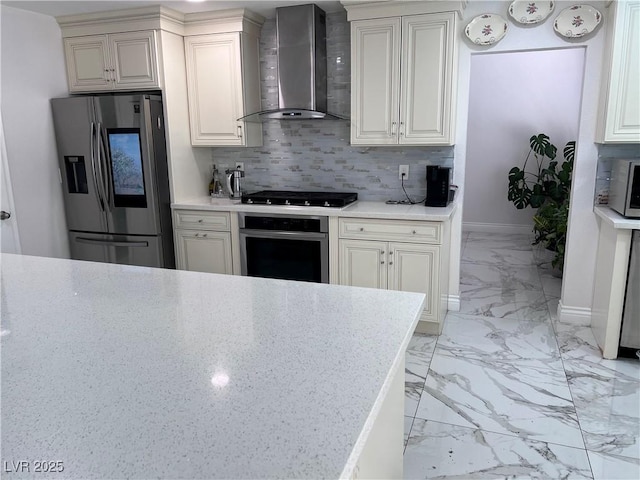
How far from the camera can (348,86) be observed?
3697mm

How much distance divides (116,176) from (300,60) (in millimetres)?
1652

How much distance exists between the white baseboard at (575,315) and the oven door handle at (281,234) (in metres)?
1.87

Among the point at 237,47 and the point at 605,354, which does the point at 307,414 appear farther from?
the point at 237,47

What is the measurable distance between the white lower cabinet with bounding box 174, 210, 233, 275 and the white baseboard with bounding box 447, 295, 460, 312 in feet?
5.76

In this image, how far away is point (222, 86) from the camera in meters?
3.69

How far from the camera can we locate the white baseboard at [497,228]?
6.37 metres

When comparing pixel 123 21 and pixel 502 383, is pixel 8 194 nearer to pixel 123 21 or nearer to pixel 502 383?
pixel 123 21

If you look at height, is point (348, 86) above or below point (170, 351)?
above

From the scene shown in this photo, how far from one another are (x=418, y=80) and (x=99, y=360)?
2785 millimetres

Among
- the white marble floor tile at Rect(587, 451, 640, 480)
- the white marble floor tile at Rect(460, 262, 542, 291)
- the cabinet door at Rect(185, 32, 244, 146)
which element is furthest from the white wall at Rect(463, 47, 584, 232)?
the white marble floor tile at Rect(587, 451, 640, 480)

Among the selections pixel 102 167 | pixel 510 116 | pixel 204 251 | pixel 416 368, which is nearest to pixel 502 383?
pixel 416 368

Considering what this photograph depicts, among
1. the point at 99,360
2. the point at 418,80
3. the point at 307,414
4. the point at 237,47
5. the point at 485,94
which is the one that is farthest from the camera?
the point at 485,94

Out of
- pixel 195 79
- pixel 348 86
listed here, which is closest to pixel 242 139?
pixel 195 79

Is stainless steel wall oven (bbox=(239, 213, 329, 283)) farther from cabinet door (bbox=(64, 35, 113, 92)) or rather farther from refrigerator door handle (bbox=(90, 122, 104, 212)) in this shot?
cabinet door (bbox=(64, 35, 113, 92))
